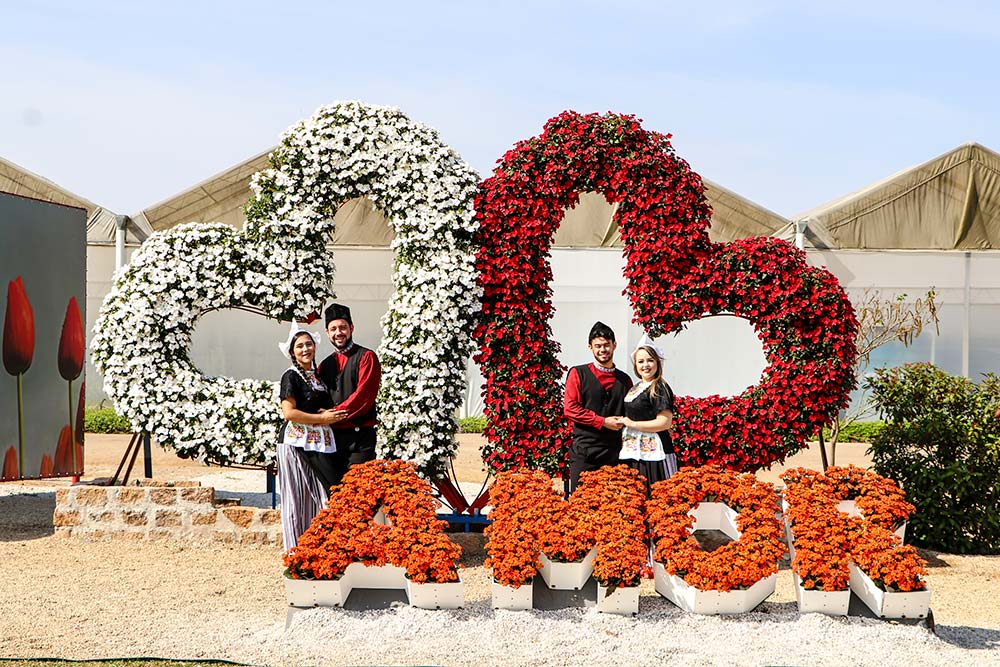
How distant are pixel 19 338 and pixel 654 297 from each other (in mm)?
4970

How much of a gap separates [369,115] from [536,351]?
201 centimetres

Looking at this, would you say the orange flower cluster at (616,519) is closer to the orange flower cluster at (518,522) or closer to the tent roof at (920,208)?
the orange flower cluster at (518,522)

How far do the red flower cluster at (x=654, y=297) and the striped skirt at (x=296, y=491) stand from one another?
1328 mm

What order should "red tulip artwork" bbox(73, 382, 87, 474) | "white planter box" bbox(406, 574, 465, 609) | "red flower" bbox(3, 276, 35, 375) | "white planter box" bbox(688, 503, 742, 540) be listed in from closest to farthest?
"white planter box" bbox(406, 574, 465, 609) < "white planter box" bbox(688, 503, 742, 540) < "red flower" bbox(3, 276, 35, 375) < "red tulip artwork" bbox(73, 382, 87, 474)

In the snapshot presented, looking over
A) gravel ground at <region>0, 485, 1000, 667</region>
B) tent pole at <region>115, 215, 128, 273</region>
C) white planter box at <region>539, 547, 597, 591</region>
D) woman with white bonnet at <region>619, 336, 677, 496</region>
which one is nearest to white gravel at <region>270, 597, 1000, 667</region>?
gravel ground at <region>0, 485, 1000, 667</region>

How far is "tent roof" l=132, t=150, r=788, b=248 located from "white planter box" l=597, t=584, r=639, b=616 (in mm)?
10421

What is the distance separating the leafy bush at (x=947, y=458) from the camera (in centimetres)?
772

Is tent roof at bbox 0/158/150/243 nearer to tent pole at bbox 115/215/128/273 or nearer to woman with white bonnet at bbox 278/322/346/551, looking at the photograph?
tent pole at bbox 115/215/128/273

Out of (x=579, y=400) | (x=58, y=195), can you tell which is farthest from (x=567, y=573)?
(x=58, y=195)

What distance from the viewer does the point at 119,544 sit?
25.0 ft

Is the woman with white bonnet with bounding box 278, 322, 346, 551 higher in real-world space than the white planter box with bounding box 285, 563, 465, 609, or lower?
higher

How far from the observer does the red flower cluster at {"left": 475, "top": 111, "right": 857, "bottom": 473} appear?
7.30 m

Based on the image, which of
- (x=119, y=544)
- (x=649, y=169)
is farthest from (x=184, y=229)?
(x=649, y=169)

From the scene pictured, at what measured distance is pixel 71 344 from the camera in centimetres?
921
